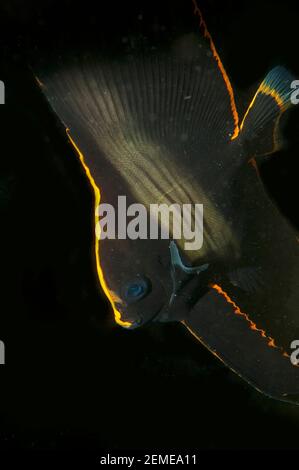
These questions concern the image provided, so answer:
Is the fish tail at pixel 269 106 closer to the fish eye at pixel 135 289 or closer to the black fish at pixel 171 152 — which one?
the black fish at pixel 171 152

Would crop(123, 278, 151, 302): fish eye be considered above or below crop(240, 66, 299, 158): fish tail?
below

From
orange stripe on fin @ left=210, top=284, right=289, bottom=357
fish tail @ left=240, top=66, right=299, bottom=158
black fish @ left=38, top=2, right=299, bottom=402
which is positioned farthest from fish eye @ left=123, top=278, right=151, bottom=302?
fish tail @ left=240, top=66, right=299, bottom=158

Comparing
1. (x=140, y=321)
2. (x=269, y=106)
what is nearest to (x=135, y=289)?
(x=140, y=321)

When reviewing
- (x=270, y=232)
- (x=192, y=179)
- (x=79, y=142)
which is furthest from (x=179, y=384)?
(x=79, y=142)

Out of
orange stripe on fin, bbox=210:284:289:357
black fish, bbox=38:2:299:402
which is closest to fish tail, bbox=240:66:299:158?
black fish, bbox=38:2:299:402

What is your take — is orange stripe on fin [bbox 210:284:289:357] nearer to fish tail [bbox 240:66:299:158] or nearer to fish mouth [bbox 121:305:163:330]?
fish mouth [bbox 121:305:163:330]

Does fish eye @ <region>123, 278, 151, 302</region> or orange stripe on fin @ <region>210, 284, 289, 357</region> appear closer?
fish eye @ <region>123, 278, 151, 302</region>

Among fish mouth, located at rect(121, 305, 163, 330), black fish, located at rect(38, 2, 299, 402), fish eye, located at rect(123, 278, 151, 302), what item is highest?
black fish, located at rect(38, 2, 299, 402)
